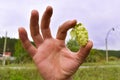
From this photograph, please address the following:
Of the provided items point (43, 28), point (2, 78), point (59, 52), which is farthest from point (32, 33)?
point (2, 78)

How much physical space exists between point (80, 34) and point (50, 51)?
0.70 feet

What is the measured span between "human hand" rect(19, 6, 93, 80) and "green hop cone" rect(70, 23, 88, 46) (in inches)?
1.7

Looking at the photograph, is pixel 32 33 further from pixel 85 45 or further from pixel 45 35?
pixel 85 45

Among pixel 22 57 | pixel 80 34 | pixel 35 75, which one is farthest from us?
pixel 22 57

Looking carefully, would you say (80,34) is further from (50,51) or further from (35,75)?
(35,75)

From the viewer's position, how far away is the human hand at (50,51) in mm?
1606

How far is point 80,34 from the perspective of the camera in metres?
1.54

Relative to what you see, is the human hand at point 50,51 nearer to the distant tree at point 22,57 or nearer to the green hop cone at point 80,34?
the green hop cone at point 80,34

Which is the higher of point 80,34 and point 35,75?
point 80,34

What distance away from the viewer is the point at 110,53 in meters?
20.0

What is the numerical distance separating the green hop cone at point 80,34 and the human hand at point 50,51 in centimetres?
4

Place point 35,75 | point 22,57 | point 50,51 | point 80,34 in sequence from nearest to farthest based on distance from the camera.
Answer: point 80,34
point 50,51
point 35,75
point 22,57

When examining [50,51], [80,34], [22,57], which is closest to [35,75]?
[50,51]

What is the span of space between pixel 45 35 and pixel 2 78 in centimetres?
313
